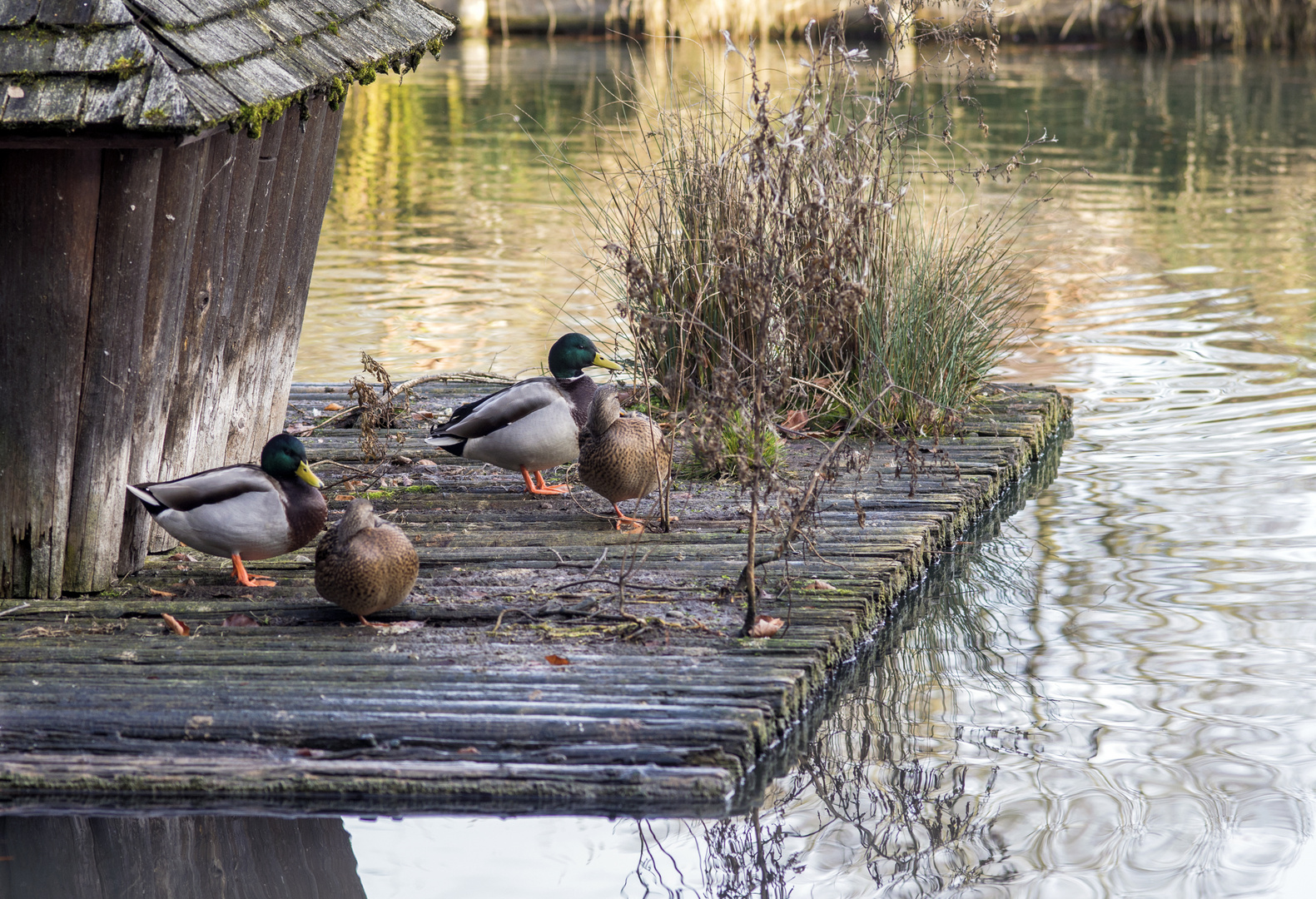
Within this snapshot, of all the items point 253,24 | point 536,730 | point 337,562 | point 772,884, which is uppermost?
point 253,24

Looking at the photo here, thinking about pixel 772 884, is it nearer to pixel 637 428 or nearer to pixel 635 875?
pixel 635 875

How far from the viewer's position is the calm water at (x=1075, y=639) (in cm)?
382

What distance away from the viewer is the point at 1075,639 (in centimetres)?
537

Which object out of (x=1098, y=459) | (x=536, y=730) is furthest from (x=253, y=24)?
(x=1098, y=459)

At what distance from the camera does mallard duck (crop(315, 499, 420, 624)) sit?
14.8 feet

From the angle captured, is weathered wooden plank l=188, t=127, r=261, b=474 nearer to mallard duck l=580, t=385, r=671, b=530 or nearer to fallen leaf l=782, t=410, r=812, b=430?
mallard duck l=580, t=385, r=671, b=530

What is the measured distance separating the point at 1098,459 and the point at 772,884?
4286mm

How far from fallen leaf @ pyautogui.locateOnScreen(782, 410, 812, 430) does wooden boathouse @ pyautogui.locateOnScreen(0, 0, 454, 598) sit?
247 centimetres

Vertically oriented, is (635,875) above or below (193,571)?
below

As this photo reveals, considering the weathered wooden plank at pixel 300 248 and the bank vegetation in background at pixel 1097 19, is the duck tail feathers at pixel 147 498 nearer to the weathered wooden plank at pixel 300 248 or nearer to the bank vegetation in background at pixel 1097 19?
the weathered wooden plank at pixel 300 248

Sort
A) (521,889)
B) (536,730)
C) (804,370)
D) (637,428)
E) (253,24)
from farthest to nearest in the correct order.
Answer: (804,370) → (637,428) → (253,24) → (536,730) → (521,889)

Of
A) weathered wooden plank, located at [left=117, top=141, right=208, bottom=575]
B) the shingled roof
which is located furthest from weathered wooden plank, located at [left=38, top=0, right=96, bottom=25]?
weathered wooden plank, located at [left=117, top=141, right=208, bottom=575]

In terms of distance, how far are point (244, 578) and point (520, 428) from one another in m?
1.31

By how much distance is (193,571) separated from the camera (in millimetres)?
5184
